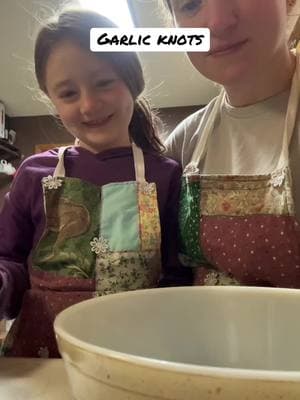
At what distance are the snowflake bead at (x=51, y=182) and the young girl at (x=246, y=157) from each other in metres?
0.11

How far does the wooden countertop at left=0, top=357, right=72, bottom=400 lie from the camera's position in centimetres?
27

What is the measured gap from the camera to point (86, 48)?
0.43m

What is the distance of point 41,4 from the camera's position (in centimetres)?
54

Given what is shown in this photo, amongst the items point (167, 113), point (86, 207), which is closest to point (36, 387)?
point (86, 207)

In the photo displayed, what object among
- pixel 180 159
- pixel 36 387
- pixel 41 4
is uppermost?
pixel 41 4

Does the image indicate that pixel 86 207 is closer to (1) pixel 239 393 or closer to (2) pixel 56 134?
(2) pixel 56 134

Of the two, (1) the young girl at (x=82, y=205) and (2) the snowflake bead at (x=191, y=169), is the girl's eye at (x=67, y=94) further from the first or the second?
(2) the snowflake bead at (x=191, y=169)

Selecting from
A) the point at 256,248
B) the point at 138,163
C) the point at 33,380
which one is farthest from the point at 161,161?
the point at 33,380

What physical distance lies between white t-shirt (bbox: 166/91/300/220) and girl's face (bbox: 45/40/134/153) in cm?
9

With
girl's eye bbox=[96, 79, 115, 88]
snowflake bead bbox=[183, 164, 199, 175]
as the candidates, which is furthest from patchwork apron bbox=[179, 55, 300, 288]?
girl's eye bbox=[96, 79, 115, 88]

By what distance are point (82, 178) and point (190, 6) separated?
0.58 feet

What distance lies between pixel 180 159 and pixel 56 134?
0.19m

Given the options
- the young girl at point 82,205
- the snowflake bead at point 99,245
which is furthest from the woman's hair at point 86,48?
the snowflake bead at point 99,245

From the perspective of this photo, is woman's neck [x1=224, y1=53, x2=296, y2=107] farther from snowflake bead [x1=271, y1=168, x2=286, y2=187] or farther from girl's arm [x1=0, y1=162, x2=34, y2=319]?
girl's arm [x1=0, y1=162, x2=34, y2=319]
